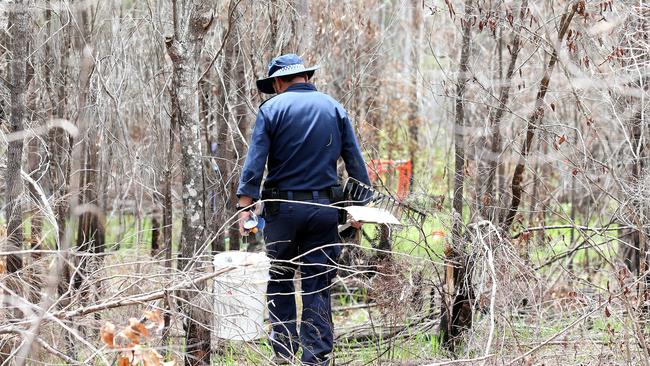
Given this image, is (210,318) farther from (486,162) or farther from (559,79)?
(559,79)

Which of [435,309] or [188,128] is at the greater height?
[188,128]

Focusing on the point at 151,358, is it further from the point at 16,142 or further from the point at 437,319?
the point at 437,319

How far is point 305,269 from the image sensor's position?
641cm

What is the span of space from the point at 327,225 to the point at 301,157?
52 centimetres

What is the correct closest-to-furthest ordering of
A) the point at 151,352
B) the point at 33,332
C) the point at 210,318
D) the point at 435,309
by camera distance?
the point at 33,332 < the point at 151,352 < the point at 210,318 < the point at 435,309

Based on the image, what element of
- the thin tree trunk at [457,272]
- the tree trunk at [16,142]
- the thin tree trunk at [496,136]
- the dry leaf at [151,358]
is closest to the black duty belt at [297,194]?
the thin tree trunk at [457,272]

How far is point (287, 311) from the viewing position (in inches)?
249

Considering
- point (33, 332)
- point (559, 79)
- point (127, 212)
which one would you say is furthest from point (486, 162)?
point (127, 212)

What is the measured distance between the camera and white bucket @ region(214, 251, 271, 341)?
199 inches

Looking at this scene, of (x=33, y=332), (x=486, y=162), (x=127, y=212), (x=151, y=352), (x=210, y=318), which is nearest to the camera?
(x=33, y=332)

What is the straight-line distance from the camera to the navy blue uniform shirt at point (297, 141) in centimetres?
627

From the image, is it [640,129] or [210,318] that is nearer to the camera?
[210,318]

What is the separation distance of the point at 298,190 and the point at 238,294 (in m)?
1.03

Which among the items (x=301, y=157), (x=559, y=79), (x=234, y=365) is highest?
(x=559, y=79)
